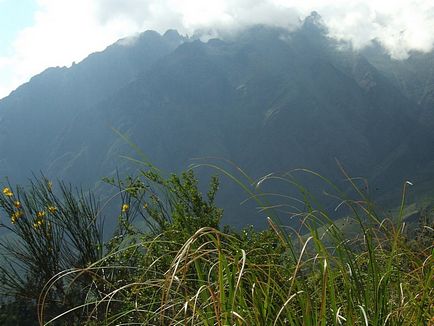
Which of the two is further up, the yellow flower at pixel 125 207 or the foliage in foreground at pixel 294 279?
the yellow flower at pixel 125 207

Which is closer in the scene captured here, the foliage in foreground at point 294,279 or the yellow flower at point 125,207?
the foliage in foreground at point 294,279

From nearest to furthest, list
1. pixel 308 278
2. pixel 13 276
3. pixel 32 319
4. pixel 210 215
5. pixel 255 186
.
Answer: pixel 255 186, pixel 308 278, pixel 210 215, pixel 13 276, pixel 32 319

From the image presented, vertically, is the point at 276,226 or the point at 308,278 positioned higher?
the point at 276,226

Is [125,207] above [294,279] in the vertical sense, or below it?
above

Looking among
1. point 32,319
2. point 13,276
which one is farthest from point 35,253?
point 32,319

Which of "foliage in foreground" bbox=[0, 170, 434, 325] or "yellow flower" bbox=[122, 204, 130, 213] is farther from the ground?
"yellow flower" bbox=[122, 204, 130, 213]

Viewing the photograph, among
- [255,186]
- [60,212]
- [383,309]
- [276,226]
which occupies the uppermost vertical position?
[60,212]

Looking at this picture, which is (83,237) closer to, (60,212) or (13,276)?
(60,212)

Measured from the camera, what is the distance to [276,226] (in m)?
1.75

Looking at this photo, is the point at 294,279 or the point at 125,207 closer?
the point at 294,279

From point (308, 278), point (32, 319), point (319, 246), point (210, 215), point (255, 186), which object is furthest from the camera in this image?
point (32, 319)

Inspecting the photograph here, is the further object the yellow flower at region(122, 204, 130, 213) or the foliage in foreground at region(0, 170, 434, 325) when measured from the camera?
the yellow flower at region(122, 204, 130, 213)

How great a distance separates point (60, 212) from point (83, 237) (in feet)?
1.17

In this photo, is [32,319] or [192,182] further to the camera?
[32,319]
